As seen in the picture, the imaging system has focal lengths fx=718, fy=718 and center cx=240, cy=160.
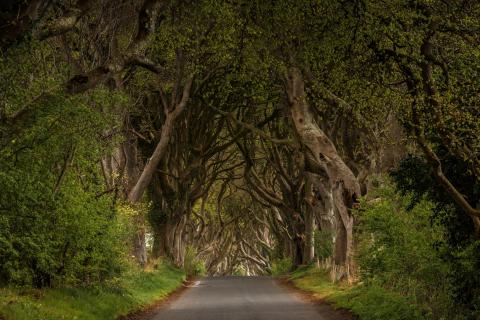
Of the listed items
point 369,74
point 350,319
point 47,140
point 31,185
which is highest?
point 369,74

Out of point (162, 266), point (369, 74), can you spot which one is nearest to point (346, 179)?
point (369, 74)

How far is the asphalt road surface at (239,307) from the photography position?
18.5 meters

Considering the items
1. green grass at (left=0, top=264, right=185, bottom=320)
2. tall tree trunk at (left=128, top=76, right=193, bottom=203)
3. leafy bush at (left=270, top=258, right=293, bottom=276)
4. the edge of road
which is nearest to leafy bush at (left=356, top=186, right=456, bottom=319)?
the edge of road

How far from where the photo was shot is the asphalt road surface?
18547 mm

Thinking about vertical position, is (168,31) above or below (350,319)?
above

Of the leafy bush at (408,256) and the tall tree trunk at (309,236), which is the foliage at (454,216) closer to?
the leafy bush at (408,256)

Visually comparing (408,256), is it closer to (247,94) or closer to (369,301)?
(369,301)

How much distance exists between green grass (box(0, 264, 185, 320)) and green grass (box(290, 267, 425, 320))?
5815mm

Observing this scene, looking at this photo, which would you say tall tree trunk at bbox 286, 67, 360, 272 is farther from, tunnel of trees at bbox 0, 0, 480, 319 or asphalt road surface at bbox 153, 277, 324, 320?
asphalt road surface at bbox 153, 277, 324, 320

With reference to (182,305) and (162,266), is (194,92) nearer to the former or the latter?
(162,266)

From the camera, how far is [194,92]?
33875mm

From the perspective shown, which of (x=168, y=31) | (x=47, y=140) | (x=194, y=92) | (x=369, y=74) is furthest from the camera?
(x=194, y=92)

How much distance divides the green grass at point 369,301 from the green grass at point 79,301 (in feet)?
19.1

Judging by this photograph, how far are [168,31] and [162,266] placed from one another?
48.2ft
